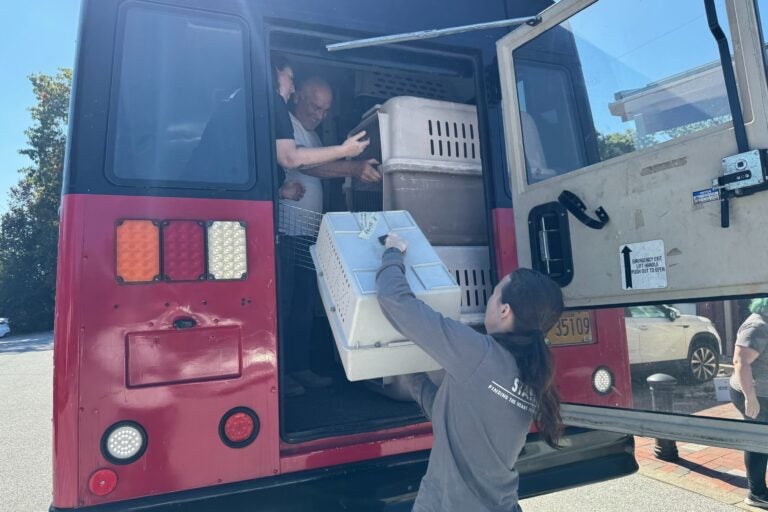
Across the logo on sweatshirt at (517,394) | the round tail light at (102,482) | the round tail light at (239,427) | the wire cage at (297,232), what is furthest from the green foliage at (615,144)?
the round tail light at (102,482)

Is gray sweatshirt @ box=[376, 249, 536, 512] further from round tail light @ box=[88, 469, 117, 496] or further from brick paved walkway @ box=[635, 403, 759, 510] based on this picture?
brick paved walkway @ box=[635, 403, 759, 510]

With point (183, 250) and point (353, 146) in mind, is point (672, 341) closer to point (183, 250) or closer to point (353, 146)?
point (353, 146)

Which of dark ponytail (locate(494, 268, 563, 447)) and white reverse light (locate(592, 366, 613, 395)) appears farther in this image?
white reverse light (locate(592, 366, 613, 395))

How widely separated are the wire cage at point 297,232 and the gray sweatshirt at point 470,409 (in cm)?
123

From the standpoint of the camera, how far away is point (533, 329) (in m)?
1.87

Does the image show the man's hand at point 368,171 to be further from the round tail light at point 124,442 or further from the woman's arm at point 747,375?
the woman's arm at point 747,375

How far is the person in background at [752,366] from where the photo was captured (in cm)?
181

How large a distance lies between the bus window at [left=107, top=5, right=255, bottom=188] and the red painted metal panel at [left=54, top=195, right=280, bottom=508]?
0.48 ft

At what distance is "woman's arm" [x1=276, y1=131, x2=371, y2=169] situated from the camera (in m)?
2.73

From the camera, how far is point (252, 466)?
207cm

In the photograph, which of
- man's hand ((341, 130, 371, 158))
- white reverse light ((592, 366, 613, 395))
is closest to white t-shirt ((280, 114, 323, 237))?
man's hand ((341, 130, 371, 158))

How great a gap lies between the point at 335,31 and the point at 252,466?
76.9 inches

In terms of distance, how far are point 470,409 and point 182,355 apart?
105 cm

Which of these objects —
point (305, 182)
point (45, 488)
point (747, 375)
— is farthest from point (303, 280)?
point (45, 488)
